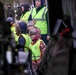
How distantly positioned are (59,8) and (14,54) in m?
1.44

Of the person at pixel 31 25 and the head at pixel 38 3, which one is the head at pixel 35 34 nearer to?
the person at pixel 31 25

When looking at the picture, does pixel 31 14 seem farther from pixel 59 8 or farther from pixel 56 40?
pixel 56 40

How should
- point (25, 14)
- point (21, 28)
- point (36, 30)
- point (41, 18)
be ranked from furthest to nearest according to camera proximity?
point (25, 14) < point (41, 18) < point (36, 30) < point (21, 28)

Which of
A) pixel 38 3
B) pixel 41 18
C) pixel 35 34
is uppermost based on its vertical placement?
pixel 38 3

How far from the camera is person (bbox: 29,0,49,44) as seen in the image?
5676mm

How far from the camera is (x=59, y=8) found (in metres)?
3.38

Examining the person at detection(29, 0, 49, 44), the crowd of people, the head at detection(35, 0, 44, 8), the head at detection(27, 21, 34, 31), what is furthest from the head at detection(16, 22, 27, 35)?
the head at detection(35, 0, 44, 8)

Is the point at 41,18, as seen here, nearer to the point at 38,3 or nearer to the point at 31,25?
the point at 31,25

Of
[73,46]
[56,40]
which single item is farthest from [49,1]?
[73,46]

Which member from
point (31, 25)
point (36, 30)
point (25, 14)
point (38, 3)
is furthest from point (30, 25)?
point (25, 14)

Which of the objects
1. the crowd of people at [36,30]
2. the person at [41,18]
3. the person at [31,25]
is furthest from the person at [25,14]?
the person at [31,25]

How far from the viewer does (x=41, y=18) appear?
19.0ft

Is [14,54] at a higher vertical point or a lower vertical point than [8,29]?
lower

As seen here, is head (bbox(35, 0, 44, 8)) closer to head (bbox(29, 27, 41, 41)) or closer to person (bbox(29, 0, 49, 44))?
person (bbox(29, 0, 49, 44))
